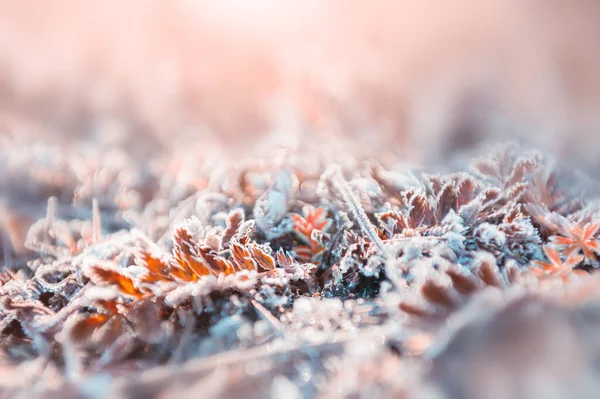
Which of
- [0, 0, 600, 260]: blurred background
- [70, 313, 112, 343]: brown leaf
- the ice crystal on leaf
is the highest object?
[0, 0, 600, 260]: blurred background

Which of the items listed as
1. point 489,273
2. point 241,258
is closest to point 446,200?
point 489,273

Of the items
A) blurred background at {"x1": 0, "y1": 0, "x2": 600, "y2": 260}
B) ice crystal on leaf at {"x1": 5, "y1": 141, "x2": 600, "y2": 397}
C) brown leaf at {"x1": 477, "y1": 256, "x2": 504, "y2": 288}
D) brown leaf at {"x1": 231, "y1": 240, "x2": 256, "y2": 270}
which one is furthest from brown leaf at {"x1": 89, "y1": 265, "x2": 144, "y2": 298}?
brown leaf at {"x1": 477, "y1": 256, "x2": 504, "y2": 288}

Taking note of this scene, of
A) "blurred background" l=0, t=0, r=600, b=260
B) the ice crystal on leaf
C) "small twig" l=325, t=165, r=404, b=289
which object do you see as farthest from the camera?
"blurred background" l=0, t=0, r=600, b=260

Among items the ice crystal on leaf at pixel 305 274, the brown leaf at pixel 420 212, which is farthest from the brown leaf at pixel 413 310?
the brown leaf at pixel 420 212

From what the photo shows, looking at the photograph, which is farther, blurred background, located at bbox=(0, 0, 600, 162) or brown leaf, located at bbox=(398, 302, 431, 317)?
blurred background, located at bbox=(0, 0, 600, 162)

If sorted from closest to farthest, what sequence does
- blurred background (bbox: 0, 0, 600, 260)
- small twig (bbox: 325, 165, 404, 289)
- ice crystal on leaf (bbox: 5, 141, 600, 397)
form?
1. ice crystal on leaf (bbox: 5, 141, 600, 397)
2. small twig (bbox: 325, 165, 404, 289)
3. blurred background (bbox: 0, 0, 600, 260)

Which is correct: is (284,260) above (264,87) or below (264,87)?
below

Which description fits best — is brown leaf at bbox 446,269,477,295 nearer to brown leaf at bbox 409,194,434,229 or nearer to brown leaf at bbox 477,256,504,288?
brown leaf at bbox 477,256,504,288

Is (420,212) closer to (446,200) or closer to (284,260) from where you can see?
(446,200)
